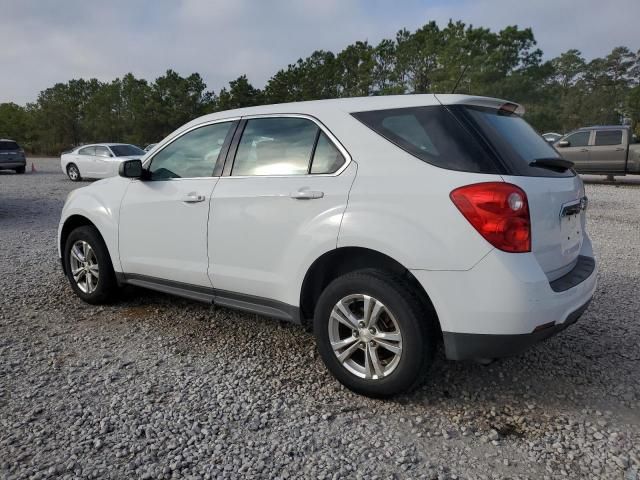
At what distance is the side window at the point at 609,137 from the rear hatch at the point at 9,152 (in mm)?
24579

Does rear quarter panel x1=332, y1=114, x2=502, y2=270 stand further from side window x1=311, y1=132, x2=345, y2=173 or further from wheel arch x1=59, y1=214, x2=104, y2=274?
wheel arch x1=59, y1=214, x2=104, y2=274

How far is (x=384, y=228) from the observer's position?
2.60 metres

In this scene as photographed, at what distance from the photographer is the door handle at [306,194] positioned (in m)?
2.88

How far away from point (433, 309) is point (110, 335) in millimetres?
2635

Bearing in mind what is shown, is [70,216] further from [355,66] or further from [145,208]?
[355,66]

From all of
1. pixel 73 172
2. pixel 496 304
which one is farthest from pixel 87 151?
pixel 496 304

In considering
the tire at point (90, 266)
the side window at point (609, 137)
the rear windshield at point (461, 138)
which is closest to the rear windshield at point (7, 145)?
the tire at point (90, 266)

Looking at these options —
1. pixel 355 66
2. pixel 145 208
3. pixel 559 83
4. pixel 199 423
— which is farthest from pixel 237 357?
pixel 559 83

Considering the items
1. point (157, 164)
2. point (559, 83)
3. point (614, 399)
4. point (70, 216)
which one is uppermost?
point (559, 83)

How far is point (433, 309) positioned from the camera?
267cm

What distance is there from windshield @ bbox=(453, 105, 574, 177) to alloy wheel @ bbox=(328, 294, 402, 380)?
1054 millimetres

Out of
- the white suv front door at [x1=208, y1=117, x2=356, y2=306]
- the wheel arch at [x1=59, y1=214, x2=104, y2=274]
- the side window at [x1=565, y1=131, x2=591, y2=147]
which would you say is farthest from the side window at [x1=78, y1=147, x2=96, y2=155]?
the side window at [x1=565, y1=131, x2=591, y2=147]

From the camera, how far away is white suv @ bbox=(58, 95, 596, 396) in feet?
7.88

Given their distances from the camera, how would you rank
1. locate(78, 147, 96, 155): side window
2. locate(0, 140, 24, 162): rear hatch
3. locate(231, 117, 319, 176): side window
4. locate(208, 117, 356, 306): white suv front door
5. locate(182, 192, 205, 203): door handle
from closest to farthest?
locate(208, 117, 356, 306): white suv front door
locate(231, 117, 319, 176): side window
locate(182, 192, 205, 203): door handle
locate(78, 147, 96, 155): side window
locate(0, 140, 24, 162): rear hatch
